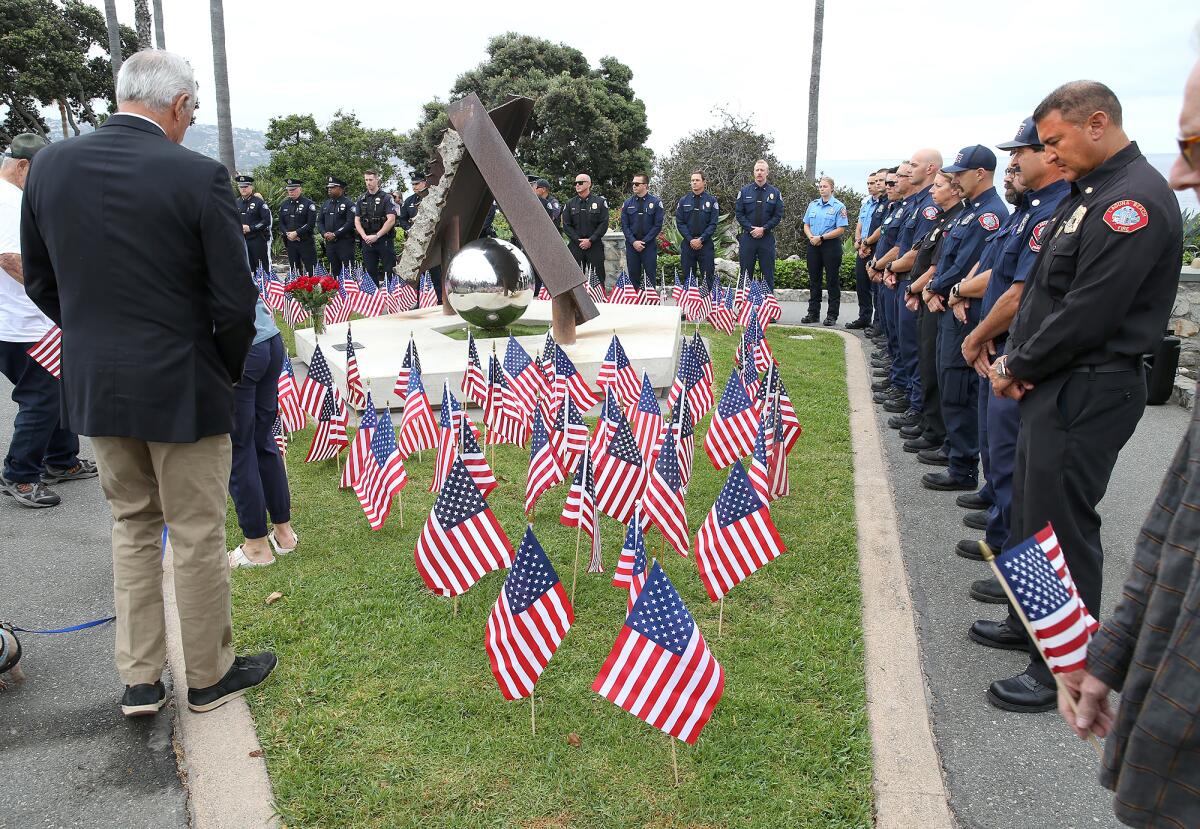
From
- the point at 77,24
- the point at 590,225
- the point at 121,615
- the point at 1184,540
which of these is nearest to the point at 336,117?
the point at 77,24

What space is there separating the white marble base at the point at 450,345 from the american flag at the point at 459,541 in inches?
165

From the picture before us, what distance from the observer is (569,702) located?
361 cm

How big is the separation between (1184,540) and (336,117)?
1369 inches

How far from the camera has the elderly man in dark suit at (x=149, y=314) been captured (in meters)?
3.01

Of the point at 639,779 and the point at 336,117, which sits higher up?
Answer: the point at 336,117

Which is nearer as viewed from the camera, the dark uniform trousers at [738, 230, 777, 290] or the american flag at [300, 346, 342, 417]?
the american flag at [300, 346, 342, 417]

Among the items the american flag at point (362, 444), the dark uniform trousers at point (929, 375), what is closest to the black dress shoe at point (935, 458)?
the dark uniform trousers at point (929, 375)

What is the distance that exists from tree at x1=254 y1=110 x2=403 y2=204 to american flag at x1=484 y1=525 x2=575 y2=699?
26067 millimetres

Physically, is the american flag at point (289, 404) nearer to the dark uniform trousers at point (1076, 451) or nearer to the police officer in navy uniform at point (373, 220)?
the dark uniform trousers at point (1076, 451)

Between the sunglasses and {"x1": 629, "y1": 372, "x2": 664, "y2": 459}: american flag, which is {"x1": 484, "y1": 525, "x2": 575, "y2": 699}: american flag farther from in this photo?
the sunglasses

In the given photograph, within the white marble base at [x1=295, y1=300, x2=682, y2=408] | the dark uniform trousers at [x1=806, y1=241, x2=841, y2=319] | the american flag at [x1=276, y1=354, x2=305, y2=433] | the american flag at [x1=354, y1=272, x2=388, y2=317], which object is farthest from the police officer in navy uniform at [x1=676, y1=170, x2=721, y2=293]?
the american flag at [x1=276, y1=354, x2=305, y2=433]

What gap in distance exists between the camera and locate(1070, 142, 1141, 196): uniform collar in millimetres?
3295

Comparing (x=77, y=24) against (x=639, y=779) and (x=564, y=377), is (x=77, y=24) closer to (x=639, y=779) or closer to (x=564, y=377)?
(x=564, y=377)

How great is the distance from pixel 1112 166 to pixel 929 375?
154 inches
